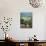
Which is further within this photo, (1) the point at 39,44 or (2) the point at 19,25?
(2) the point at 19,25

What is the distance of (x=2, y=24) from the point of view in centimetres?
494

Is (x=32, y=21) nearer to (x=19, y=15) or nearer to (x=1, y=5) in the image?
(x=19, y=15)

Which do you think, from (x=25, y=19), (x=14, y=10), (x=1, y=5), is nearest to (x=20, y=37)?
(x=25, y=19)

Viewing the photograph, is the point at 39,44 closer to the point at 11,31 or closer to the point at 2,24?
the point at 11,31

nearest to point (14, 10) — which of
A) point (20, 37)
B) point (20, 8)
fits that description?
point (20, 8)

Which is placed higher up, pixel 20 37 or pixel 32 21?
pixel 32 21

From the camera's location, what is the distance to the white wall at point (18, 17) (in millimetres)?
4953

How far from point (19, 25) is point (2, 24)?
26.0 inches

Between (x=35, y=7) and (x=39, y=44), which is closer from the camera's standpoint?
(x=39, y=44)

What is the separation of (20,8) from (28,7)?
0.32m

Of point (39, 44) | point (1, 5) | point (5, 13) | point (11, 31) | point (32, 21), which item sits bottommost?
point (39, 44)

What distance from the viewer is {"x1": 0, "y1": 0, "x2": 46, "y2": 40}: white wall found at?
4.95 meters

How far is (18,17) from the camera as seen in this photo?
4.99 metres

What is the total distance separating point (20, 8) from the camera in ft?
16.4
